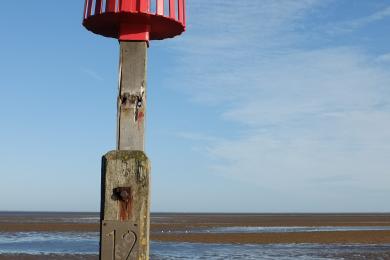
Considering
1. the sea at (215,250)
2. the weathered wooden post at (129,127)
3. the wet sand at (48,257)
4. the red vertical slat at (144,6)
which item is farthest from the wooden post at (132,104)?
the sea at (215,250)

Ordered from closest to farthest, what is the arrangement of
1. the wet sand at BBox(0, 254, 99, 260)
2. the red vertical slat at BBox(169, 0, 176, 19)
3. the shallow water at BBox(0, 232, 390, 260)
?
the red vertical slat at BBox(169, 0, 176, 19) → the wet sand at BBox(0, 254, 99, 260) → the shallow water at BBox(0, 232, 390, 260)

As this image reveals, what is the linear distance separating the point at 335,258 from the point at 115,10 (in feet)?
71.1

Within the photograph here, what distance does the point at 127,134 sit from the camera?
13.6ft

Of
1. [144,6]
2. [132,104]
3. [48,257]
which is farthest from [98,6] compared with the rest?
[48,257]

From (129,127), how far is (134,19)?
777 millimetres

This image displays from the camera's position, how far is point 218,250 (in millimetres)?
26844

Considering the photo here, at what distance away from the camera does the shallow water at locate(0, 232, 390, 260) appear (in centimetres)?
2455

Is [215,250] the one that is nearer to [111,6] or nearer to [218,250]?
[218,250]

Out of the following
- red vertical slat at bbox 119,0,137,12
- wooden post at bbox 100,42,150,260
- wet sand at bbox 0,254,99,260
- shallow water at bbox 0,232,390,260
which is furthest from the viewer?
shallow water at bbox 0,232,390,260

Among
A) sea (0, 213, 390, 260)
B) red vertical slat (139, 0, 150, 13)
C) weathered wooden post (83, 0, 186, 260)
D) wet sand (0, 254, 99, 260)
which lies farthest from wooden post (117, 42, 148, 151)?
sea (0, 213, 390, 260)

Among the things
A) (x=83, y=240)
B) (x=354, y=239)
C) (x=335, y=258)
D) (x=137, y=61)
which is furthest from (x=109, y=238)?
(x=354, y=239)

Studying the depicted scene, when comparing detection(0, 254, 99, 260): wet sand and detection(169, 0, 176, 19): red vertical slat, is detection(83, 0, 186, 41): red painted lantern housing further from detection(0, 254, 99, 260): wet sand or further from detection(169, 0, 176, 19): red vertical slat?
detection(0, 254, 99, 260): wet sand

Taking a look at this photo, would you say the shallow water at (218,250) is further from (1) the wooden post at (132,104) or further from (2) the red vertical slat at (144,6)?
(2) the red vertical slat at (144,6)

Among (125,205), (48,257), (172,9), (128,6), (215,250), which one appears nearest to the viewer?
(125,205)
